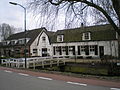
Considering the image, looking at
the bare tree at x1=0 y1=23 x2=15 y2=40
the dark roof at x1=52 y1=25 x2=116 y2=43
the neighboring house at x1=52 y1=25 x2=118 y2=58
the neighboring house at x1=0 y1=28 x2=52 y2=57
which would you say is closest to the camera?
the dark roof at x1=52 y1=25 x2=116 y2=43

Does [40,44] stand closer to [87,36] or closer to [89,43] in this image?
[87,36]

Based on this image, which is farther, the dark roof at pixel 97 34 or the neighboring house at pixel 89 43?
the neighboring house at pixel 89 43

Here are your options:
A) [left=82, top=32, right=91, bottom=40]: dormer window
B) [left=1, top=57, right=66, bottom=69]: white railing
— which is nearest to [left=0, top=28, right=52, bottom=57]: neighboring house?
[left=82, top=32, right=91, bottom=40]: dormer window

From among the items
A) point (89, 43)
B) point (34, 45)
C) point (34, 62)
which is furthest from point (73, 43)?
point (34, 62)

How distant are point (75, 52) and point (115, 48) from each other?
8.82 metres

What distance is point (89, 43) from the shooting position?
111 ft

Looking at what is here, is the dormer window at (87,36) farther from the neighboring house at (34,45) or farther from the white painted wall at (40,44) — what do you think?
the neighboring house at (34,45)

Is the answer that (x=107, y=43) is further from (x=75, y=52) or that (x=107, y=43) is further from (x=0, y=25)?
(x=0, y=25)

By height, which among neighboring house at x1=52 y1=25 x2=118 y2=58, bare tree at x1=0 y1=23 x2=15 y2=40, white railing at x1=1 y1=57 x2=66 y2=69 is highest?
bare tree at x1=0 y1=23 x2=15 y2=40

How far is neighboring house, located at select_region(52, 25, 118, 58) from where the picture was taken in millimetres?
30734

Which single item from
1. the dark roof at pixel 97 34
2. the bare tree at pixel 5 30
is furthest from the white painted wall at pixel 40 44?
the bare tree at pixel 5 30

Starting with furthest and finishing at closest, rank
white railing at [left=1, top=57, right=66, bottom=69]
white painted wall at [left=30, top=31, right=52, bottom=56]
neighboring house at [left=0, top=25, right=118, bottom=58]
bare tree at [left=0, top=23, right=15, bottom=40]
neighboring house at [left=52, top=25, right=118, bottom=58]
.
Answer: bare tree at [left=0, top=23, right=15, bottom=40], white painted wall at [left=30, top=31, right=52, bottom=56], neighboring house at [left=0, top=25, right=118, bottom=58], neighboring house at [left=52, top=25, right=118, bottom=58], white railing at [left=1, top=57, right=66, bottom=69]

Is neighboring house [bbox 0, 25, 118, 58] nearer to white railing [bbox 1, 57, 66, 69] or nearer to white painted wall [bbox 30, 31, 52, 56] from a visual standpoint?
white painted wall [bbox 30, 31, 52, 56]

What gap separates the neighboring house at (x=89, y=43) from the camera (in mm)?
30734
